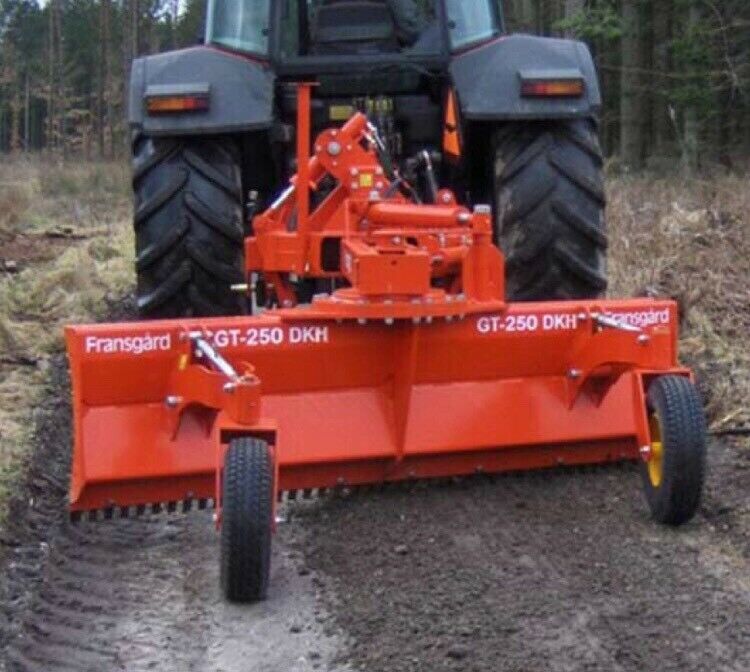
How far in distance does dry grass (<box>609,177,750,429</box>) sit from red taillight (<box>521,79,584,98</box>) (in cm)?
150

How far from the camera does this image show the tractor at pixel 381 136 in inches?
245

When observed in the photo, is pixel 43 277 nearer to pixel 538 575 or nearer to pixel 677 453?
pixel 677 453

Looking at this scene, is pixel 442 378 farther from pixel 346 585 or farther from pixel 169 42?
pixel 169 42

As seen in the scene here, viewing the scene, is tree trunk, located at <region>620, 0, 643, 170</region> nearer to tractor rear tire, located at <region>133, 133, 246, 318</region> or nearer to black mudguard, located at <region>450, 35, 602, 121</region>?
black mudguard, located at <region>450, 35, 602, 121</region>

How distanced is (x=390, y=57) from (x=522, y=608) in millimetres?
3225

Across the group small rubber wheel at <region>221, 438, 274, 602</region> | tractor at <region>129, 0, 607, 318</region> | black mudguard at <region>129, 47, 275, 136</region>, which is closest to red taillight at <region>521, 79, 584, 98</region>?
tractor at <region>129, 0, 607, 318</region>

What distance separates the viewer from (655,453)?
5.11 metres

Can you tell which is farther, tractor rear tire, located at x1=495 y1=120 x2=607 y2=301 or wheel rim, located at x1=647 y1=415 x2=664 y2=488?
tractor rear tire, located at x1=495 y1=120 x2=607 y2=301

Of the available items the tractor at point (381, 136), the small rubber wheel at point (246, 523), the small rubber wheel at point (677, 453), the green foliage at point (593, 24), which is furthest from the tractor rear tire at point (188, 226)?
the green foliage at point (593, 24)

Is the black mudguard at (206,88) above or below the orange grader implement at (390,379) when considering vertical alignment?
above

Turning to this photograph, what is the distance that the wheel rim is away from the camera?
5.05 m

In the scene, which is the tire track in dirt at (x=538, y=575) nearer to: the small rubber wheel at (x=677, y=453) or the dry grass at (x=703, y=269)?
the small rubber wheel at (x=677, y=453)

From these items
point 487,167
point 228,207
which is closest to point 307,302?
point 228,207

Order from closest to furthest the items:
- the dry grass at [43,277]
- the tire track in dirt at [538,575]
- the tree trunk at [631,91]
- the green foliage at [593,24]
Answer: the tire track in dirt at [538,575], the dry grass at [43,277], the green foliage at [593,24], the tree trunk at [631,91]
